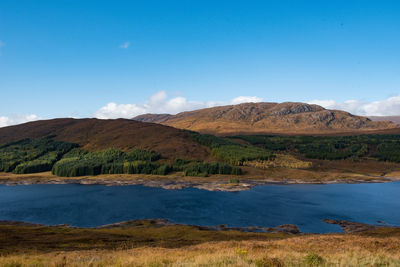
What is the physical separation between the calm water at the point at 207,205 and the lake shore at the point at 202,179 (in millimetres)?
9456

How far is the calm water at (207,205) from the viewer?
246 feet

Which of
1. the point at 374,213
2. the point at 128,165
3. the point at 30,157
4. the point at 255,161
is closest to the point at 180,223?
the point at 374,213

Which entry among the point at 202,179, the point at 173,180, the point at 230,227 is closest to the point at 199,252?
the point at 230,227

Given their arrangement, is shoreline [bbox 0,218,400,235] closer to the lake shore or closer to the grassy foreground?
the grassy foreground

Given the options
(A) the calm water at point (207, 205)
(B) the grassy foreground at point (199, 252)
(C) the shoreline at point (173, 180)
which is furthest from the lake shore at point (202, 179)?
(B) the grassy foreground at point (199, 252)

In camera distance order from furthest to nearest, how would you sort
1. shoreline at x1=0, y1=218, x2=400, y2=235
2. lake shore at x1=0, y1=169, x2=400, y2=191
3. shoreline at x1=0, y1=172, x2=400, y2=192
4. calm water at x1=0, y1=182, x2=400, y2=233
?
lake shore at x1=0, y1=169, x2=400, y2=191
shoreline at x1=0, y1=172, x2=400, y2=192
calm water at x1=0, y1=182, x2=400, y2=233
shoreline at x1=0, y1=218, x2=400, y2=235

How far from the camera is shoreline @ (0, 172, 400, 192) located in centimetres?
12749

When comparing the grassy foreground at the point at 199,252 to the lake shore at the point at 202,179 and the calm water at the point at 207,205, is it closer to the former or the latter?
the calm water at the point at 207,205

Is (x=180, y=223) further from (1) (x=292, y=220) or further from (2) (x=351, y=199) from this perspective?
(2) (x=351, y=199)

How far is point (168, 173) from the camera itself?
154750 mm

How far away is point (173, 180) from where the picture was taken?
13800 cm

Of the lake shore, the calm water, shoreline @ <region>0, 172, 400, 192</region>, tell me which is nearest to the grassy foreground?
the calm water

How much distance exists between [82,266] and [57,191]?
109 meters

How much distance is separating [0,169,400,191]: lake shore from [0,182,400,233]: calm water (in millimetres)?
9456
